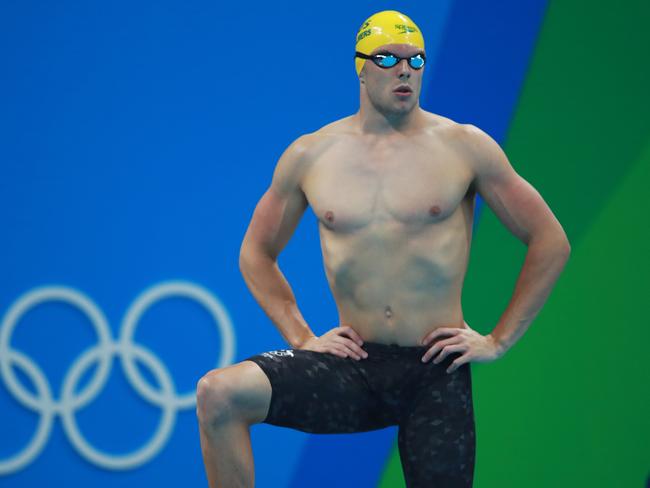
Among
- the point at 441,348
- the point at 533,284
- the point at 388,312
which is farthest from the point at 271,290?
the point at 533,284

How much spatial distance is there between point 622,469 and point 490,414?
0.78 meters

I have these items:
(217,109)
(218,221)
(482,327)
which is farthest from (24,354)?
(482,327)

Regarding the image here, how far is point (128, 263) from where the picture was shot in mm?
6195

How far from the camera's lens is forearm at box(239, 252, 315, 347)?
15.1 feet

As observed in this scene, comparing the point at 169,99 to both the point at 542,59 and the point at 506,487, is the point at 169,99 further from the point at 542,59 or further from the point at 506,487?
the point at 506,487

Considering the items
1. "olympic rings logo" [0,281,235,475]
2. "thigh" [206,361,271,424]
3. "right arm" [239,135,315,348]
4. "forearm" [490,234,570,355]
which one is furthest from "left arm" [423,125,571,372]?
"olympic rings logo" [0,281,235,475]

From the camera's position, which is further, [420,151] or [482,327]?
[482,327]

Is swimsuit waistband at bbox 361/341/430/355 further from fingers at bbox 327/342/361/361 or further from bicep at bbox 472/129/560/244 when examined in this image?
bicep at bbox 472/129/560/244

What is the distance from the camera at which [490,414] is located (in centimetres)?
637

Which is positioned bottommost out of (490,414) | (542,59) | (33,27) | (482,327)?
(490,414)

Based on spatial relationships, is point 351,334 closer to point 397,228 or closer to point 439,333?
point 439,333

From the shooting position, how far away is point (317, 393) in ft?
13.4

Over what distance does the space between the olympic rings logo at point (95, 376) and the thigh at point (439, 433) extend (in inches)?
85.7

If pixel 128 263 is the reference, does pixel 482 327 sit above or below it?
below
